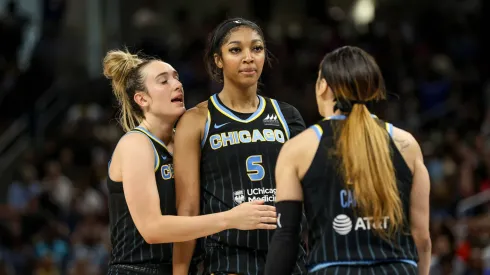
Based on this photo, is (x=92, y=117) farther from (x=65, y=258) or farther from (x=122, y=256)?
(x=122, y=256)

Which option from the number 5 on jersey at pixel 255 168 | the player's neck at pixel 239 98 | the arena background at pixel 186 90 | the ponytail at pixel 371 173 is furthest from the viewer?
the arena background at pixel 186 90

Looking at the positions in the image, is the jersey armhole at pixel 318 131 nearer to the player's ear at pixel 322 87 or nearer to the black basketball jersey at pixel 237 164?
the player's ear at pixel 322 87

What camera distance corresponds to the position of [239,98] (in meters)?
5.14

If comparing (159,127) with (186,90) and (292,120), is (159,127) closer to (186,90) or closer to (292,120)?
(292,120)

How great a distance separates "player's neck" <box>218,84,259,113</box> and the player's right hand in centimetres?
77

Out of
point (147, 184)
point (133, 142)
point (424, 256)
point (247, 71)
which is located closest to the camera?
point (424, 256)

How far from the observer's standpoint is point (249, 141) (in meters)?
5.02

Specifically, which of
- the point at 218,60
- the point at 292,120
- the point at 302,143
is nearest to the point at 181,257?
the point at 292,120

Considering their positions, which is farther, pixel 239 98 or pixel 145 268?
pixel 239 98

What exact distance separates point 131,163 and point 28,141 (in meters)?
9.32

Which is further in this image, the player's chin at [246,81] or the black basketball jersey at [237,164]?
the player's chin at [246,81]

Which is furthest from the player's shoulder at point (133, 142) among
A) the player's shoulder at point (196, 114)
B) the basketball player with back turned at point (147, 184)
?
the player's shoulder at point (196, 114)

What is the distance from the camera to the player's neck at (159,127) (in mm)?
5129

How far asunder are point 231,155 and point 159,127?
0.47 m
